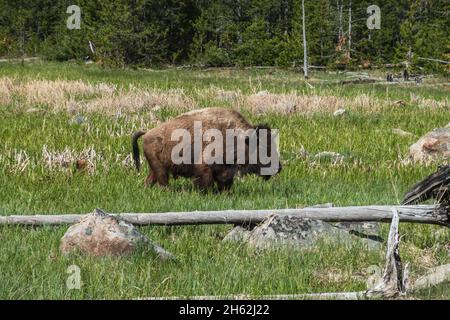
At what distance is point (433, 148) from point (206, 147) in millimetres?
5227

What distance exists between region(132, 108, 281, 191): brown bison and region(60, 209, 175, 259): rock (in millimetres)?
3117

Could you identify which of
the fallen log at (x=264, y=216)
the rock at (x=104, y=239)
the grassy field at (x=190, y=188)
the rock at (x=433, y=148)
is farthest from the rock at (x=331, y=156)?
the rock at (x=104, y=239)

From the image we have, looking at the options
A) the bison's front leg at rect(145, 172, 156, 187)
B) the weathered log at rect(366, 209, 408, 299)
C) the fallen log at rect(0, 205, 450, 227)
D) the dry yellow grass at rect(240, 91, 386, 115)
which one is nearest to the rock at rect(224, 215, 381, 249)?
the fallen log at rect(0, 205, 450, 227)

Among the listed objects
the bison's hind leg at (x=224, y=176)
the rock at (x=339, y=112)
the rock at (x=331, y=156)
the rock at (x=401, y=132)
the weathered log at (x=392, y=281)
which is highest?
the weathered log at (x=392, y=281)

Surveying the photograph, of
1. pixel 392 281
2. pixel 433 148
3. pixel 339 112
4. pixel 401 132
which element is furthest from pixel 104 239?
pixel 339 112

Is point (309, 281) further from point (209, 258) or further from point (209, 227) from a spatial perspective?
point (209, 227)

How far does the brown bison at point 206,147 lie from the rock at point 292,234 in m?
Answer: 2.38

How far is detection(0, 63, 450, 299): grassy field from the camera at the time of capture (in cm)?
487

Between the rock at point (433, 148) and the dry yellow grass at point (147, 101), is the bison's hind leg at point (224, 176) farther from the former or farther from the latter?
the dry yellow grass at point (147, 101)

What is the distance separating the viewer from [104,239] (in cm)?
→ 543

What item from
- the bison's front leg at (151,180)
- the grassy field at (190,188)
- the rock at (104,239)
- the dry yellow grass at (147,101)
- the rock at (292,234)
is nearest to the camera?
the grassy field at (190,188)

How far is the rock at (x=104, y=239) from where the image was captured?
5406 mm

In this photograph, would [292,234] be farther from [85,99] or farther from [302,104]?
[85,99]

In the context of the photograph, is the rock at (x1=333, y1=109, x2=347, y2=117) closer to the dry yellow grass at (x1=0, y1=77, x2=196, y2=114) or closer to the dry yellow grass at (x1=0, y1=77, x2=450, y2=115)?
the dry yellow grass at (x1=0, y1=77, x2=450, y2=115)
